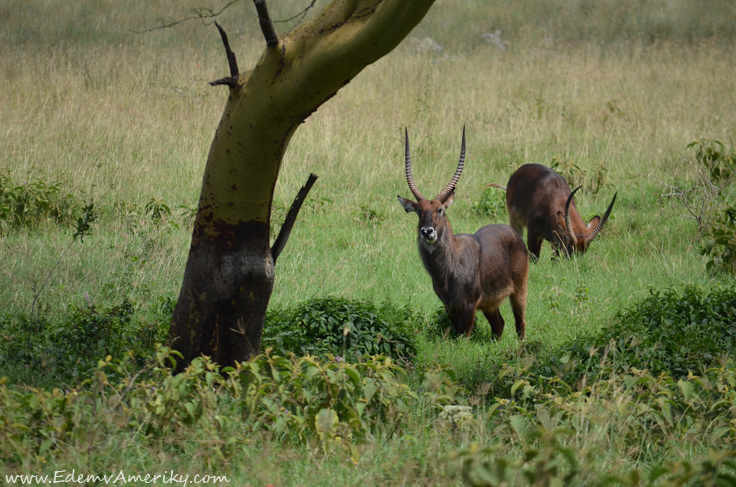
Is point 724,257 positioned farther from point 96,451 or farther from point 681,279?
point 96,451

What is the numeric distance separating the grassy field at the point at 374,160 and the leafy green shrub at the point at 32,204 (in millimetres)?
215

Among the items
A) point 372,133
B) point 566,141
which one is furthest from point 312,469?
point 566,141

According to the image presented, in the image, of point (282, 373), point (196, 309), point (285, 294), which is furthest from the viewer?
point (285, 294)

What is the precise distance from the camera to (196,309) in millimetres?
4219

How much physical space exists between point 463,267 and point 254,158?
2.49m

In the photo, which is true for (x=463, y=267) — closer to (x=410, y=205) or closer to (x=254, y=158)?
(x=410, y=205)

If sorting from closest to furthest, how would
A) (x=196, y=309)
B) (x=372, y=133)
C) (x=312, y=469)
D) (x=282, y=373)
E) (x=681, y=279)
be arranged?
(x=312, y=469), (x=282, y=373), (x=196, y=309), (x=681, y=279), (x=372, y=133)

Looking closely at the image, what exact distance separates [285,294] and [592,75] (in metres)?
13.1


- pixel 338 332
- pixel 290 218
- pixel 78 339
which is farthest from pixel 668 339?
pixel 78 339

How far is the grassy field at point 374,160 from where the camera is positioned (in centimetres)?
530

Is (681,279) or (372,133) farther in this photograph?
(372,133)

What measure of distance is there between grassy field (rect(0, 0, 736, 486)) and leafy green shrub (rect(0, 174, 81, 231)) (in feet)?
0.70

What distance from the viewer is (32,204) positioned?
805 cm

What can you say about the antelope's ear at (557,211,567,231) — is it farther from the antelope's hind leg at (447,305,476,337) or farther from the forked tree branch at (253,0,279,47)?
the forked tree branch at (253,0,279,47)
